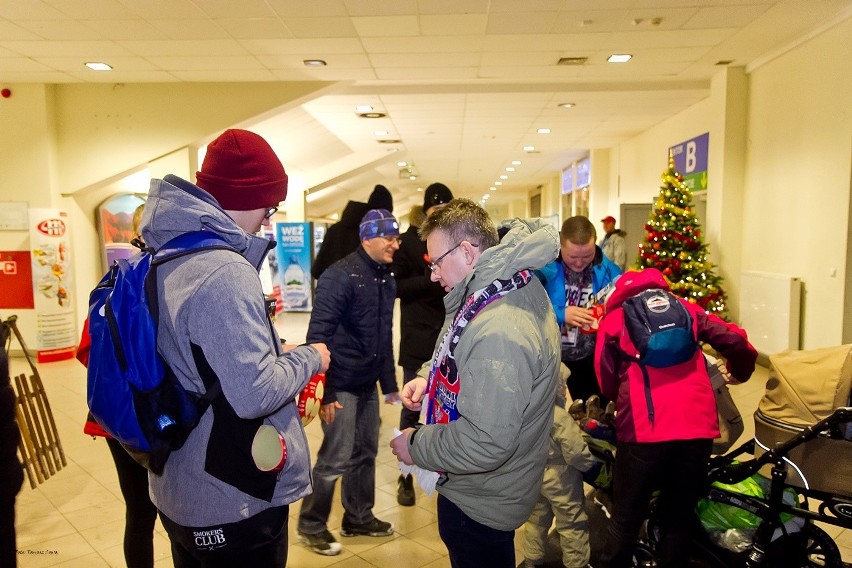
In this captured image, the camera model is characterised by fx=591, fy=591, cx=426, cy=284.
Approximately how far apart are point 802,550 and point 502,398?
1726mm

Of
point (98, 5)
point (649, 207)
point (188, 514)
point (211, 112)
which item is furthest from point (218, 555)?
point (649, 207)

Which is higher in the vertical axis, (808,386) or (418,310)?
(418,310)

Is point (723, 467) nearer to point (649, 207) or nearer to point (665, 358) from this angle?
point (665, 358)

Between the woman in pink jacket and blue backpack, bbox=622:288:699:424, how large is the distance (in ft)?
0.16

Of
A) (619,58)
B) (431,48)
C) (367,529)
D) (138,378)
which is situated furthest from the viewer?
(619,58)

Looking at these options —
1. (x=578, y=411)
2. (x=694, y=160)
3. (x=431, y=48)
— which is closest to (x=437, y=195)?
(x=578, y=411)

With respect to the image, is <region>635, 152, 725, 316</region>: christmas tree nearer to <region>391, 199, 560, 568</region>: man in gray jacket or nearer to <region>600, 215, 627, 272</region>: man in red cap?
<region>600, 215, 627, 272</region>: man in red cap

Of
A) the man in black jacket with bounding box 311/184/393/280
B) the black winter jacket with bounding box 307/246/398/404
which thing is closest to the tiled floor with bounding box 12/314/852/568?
the black winter jacket with bounding box 307/246/398/404

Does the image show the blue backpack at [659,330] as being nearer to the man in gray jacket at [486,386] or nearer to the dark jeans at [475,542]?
the man in gray jacket at [486,386]

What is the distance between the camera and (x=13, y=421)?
180cm

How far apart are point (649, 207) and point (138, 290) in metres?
11.4

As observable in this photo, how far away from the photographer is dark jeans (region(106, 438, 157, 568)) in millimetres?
2090

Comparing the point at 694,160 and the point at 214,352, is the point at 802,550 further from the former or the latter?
the point at 694,160

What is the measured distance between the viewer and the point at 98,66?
23.3ft
